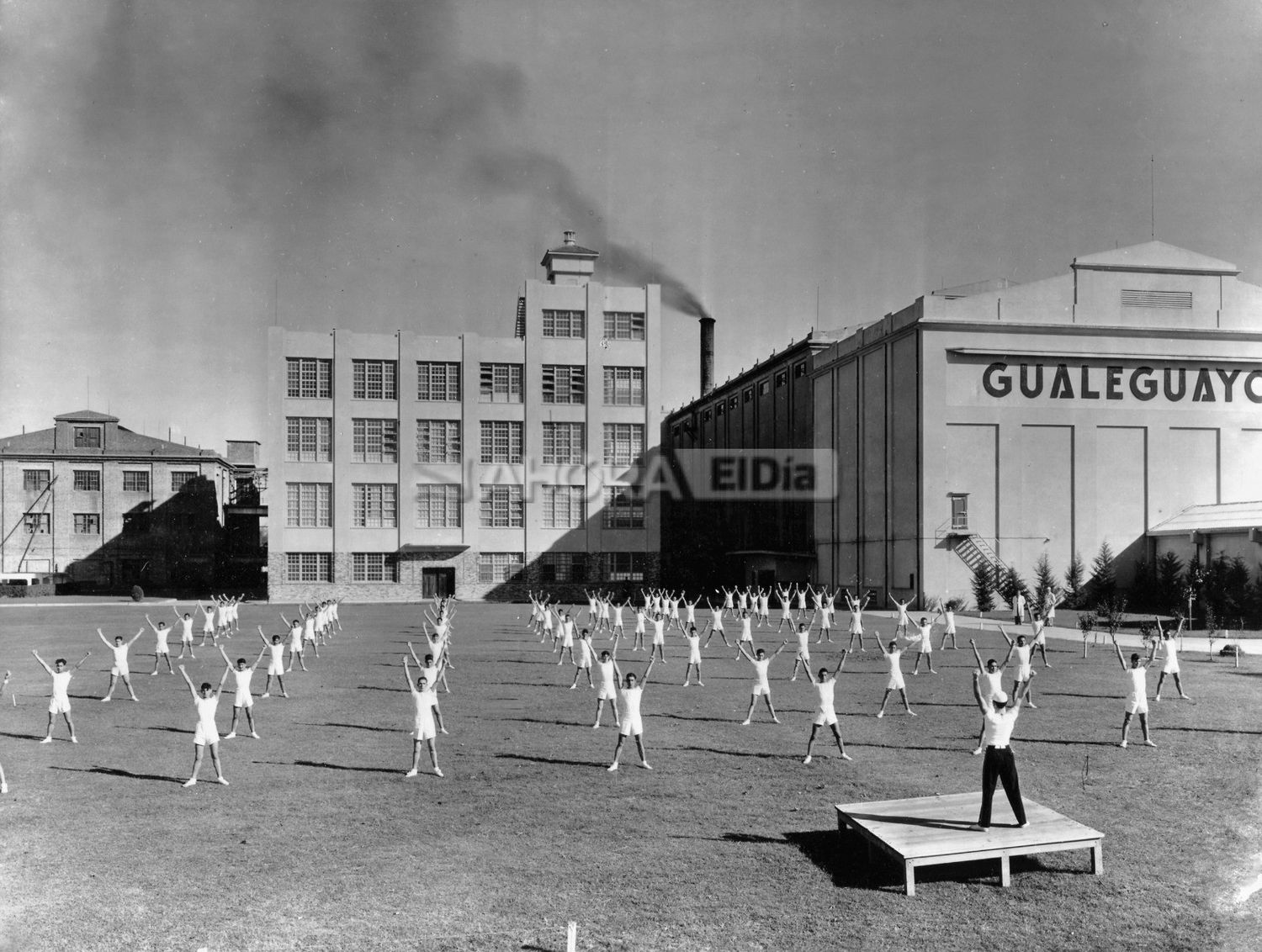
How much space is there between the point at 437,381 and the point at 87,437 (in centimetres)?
3033

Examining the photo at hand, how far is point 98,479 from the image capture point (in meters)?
73.2

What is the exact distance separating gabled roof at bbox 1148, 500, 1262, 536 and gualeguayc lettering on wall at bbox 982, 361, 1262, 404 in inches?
212

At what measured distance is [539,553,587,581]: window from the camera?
63.4 meters

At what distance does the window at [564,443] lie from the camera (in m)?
63.9

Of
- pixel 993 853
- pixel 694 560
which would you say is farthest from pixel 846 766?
pixel 694 560

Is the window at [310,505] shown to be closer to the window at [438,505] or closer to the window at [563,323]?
the window at [438,505]

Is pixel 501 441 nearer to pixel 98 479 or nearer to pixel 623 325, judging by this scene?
pixel 623 325

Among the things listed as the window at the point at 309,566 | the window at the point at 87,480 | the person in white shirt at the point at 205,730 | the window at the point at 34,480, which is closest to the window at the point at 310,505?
the window at the point at 309,566

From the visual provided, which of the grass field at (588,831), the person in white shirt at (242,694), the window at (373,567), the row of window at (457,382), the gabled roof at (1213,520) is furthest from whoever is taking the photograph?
the row of window at (457,382)

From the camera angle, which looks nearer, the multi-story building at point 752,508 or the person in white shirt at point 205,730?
the person in white shirt at point 205,730

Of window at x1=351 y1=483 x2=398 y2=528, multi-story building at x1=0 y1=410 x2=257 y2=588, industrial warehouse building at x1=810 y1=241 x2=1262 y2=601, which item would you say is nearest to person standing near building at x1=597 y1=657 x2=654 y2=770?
industrial warehouse building at x1=810 y1=241 x2=1262 y2=601

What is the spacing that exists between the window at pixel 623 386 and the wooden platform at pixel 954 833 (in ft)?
175

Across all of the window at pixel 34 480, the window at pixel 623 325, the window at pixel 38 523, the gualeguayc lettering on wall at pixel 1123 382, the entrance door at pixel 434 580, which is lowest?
the entrance door at pixel 434 580

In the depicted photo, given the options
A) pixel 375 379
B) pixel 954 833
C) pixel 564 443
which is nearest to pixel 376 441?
pixel 375 379
